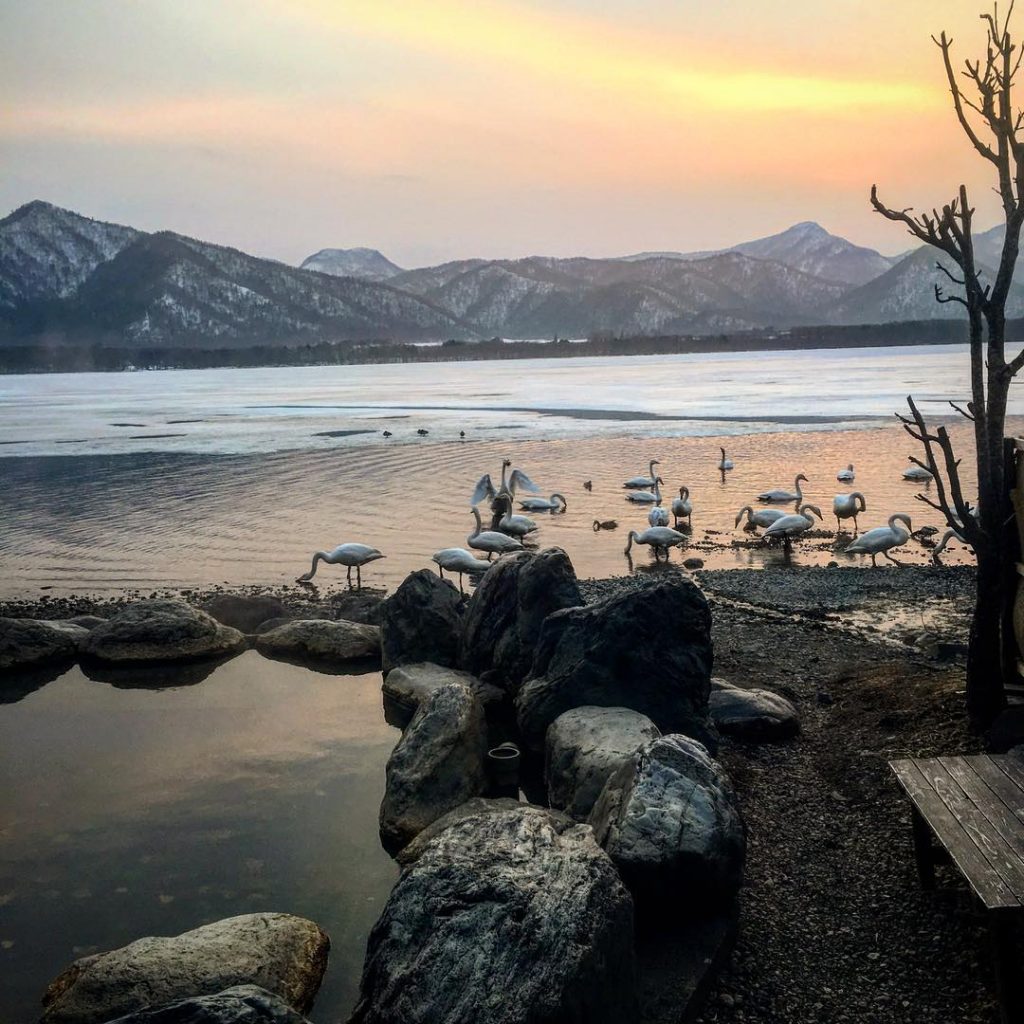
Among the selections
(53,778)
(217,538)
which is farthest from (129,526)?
(53,778)

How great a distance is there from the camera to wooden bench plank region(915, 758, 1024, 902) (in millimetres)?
4570

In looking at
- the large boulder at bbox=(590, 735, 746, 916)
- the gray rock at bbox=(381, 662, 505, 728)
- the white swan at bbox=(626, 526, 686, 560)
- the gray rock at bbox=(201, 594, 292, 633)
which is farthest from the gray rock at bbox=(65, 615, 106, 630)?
the large boulder at bbox=(590, 735, 746, 916)

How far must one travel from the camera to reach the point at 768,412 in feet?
159

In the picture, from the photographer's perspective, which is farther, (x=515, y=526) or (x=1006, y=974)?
(x=515, y=526)

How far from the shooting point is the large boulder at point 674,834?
5.65 m

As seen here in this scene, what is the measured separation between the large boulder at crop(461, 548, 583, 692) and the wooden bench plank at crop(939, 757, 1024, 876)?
4.55 m

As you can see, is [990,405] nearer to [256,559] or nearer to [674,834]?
[674,834]

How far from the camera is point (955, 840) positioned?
16.2 feet

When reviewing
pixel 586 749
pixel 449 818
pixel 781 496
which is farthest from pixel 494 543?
pixel 449 818

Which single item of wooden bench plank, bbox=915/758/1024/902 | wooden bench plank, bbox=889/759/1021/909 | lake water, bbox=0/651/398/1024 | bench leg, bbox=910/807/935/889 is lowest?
lake water, bbox=0/651/398/1024

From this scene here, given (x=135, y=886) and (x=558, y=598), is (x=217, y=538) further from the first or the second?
(x=135, y=886)

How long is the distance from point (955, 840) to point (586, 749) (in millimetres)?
3087

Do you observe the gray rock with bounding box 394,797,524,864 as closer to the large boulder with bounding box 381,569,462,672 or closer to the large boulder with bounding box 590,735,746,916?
the large boulder with bounding box 590,735,746,916

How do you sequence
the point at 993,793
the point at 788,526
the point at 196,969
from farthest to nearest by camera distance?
the point at 788,526 → the point at 196,969 → the point at 993,793
